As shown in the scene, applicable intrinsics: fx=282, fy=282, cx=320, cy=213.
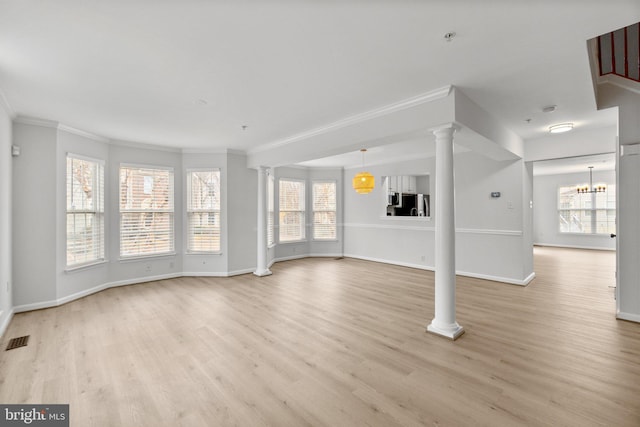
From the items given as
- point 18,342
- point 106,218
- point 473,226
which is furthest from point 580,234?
point 18,342

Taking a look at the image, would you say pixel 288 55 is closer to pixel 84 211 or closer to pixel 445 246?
pixel 445 246

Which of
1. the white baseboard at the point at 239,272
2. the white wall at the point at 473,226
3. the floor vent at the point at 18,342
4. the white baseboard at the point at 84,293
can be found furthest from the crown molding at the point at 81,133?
the white wall at the point at 473,226

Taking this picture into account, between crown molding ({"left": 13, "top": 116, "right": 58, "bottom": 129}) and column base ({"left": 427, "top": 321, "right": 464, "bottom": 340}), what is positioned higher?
crown molding ({"left": 13, "top": 116, "right": 58, "bottom": 129})

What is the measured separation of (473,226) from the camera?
597 centimetres

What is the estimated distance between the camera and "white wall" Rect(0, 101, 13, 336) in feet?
11.0

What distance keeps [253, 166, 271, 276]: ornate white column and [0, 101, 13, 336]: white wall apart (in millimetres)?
3693

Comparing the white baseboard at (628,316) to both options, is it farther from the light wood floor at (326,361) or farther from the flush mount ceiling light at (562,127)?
the flush mount ceiling light at (562,127)

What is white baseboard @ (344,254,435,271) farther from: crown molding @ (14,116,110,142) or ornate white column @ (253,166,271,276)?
crown molding @ (14,116,110,142)

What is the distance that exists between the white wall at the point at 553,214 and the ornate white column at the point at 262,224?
10.7 m

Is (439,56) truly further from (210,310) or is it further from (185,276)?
(185,276)

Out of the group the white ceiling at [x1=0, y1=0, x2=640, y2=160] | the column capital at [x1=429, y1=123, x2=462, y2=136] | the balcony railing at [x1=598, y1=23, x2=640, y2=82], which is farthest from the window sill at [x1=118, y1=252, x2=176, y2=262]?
the balcony railing at [x1=598, y1=23, x2=640, y2=82]

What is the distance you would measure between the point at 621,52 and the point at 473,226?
11.4 ft

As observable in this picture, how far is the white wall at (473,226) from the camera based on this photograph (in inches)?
213

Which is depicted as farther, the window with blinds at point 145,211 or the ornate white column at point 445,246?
the window with blinds at point 145,211
